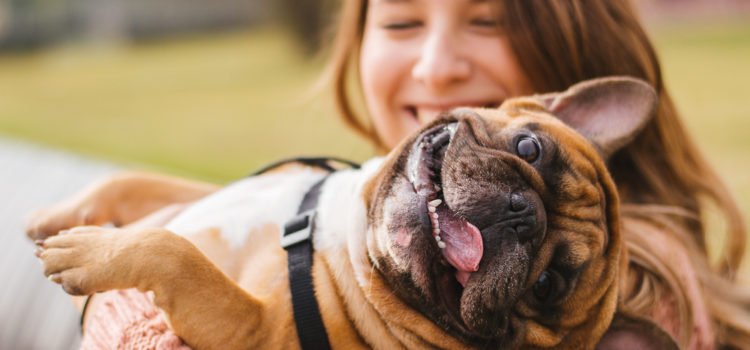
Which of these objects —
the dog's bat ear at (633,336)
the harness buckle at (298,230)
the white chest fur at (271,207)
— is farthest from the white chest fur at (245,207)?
the dog's bat ear at (633,336)

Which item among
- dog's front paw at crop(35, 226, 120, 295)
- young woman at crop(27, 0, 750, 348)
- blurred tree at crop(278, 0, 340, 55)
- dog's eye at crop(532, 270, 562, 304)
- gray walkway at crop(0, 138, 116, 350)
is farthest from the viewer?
blurred tree at crop(278, 0, 340, 55)

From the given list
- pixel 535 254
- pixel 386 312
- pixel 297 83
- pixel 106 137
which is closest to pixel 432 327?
pixel 386 312

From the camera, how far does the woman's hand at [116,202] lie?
9.34ft

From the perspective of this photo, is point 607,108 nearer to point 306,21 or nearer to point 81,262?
point 81,262

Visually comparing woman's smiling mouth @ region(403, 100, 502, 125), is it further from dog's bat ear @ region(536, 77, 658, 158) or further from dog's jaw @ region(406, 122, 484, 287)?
dog's jaw @ region(406, 122, 484, 287)

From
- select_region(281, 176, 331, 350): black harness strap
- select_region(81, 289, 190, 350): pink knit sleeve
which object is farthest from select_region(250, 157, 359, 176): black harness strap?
select_region(81, 289, 190, 350): pink knit sleeve

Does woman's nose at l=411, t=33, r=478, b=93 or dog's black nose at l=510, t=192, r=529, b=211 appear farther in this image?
woman's nose at l=411, t=33, r=478, b=93

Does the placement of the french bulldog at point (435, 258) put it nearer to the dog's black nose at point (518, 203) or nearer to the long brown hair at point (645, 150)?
the dog's black nose at point (518, 203)

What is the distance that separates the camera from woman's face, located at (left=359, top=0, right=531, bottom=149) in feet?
10.3

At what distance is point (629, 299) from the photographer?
2.78 m

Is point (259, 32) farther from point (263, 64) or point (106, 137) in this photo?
point (106, 137)

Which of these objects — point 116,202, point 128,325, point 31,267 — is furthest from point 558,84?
point 31,267

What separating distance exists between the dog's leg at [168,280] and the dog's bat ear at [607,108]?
4.14 feet

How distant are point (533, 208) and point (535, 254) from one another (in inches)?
5.5
